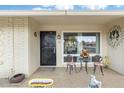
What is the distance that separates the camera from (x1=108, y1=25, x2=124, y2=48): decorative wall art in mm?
8539

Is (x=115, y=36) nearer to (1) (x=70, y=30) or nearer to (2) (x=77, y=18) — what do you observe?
(2) (x=77, y=18)

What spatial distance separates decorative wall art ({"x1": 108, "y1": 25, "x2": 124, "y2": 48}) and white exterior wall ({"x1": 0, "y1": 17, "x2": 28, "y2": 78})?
4.02 meters

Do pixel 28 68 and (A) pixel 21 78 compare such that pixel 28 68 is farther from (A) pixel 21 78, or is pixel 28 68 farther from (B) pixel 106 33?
(B) pixel 106 33

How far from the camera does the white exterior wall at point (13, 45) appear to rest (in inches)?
304

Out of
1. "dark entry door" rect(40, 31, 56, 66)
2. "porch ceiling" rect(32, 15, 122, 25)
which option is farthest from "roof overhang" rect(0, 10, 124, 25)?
"dark entry door" rect(40, 31, 56, 66)

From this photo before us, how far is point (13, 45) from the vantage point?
777 centimetres

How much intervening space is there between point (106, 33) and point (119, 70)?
114 inches

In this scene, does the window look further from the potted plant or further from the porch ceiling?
the porch ceiling

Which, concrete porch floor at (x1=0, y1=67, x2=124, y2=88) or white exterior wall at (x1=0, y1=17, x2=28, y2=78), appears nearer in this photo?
concrete porch floor at (x1=0, y1=67, x2=124, y2=88)

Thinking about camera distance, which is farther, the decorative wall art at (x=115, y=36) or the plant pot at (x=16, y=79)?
the decorative wall art at (x=115, y=36)

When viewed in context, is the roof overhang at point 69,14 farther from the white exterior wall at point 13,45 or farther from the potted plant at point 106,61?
the potted plant at point 106,61

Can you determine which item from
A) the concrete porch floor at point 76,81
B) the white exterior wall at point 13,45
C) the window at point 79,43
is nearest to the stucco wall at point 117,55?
the concrete porch floor at point 76,81

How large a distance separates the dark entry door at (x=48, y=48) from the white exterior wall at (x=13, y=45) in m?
3.46
